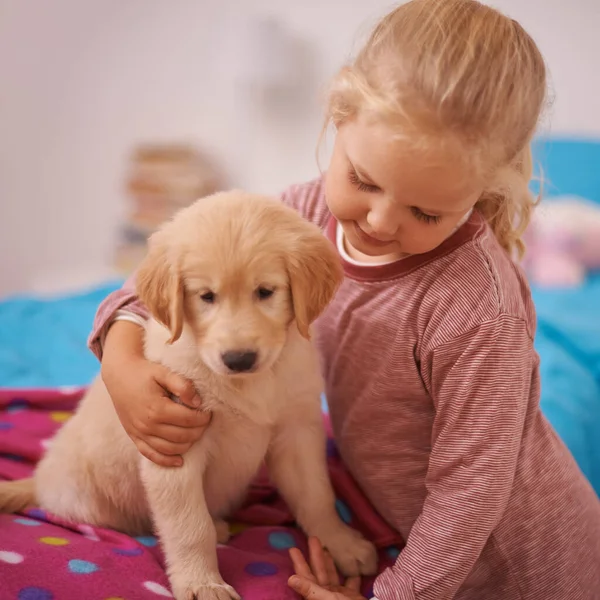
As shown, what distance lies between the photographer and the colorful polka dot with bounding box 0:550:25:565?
1028 mm

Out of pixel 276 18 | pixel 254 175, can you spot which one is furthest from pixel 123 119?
pixel 276 18

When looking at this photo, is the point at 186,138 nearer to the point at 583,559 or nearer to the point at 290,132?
the point at 290,132

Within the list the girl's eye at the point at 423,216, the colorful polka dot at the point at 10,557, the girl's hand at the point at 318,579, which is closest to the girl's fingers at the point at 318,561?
the girl's hand at the point at 318,579

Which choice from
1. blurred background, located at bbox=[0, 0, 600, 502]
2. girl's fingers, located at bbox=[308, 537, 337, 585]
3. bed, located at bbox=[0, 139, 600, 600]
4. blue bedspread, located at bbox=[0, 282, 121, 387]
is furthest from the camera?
blurred background, located at bbox=[0, 0, 600, 502]

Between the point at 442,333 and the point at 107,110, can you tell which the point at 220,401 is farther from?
the point at 107,110

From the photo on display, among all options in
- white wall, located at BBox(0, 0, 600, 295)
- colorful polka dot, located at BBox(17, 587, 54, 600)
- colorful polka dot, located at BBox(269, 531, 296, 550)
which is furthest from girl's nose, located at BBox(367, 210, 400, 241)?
white wall, located at BBox(0, 0, 600, 295)

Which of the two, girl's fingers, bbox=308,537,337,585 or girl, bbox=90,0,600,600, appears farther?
girl's fingers, bbox=308,537,337,585

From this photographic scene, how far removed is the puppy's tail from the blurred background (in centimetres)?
127

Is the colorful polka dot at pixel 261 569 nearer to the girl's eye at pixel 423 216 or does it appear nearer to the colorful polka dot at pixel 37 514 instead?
the colorful polka dot at pixel 37 514

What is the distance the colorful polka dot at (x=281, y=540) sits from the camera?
1.24m

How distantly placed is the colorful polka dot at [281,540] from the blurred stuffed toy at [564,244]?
1667 mm

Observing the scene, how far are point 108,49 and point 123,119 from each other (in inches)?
15.0

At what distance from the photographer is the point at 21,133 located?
3801 millimetres

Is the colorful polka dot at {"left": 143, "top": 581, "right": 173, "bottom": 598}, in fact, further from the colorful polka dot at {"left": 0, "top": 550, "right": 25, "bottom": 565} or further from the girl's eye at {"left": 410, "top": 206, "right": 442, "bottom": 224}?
the girl's eye at {"left": 410, "top": 206, "right": 442, "bottom": 224}
